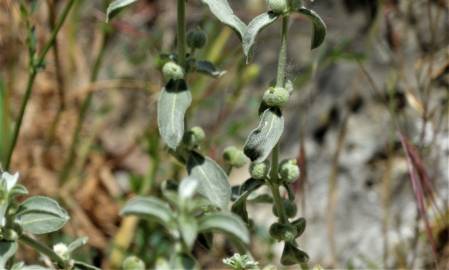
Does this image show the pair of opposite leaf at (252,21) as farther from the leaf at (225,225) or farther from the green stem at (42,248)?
the green stem at (42,248)

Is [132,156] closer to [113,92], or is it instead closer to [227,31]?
[113,92]

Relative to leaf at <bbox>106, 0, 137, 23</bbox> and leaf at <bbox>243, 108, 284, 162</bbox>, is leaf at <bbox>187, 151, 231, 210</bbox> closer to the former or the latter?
leaf at <bbox>243, 108, 284, 162</bbox>

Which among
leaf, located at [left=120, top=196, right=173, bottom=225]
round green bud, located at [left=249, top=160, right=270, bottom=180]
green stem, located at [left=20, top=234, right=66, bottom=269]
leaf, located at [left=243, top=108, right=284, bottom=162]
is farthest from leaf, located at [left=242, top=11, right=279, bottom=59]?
green stem, located at [left=20, top=234, right=66, bottom=269]

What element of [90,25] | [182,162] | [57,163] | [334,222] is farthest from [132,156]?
[182,162]

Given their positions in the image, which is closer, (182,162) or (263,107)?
(263,107)

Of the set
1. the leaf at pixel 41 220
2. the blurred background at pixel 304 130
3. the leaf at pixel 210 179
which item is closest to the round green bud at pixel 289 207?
the leaf at pixel 210 179

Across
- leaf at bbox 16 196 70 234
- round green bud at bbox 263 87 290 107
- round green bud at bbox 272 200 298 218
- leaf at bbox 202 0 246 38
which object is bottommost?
leaf at bbox 16 196 70 234
